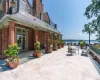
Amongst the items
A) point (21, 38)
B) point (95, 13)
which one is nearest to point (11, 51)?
point (21, 38)

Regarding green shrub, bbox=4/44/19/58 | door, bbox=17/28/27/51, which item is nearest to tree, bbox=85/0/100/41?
door, bbox=17/28/27/51

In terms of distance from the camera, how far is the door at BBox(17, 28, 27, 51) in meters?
13.6

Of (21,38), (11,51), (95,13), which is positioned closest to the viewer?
(11,51)

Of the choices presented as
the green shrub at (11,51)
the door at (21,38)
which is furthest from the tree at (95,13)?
the green shrub at (11,51)

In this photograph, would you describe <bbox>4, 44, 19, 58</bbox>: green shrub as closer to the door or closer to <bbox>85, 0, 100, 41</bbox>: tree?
the door

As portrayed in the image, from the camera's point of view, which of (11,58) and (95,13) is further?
(95,13)

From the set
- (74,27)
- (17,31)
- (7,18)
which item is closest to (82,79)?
(7,18)

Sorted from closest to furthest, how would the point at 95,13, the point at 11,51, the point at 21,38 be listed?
1. the point at 11,51
2. the point at 21,38
3. the point at 95,13

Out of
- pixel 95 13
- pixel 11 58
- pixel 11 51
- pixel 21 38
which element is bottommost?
pixel 11 58

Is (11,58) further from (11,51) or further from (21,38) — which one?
(21,38)

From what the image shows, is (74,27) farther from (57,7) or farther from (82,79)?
(82,79)

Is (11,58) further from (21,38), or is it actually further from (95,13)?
(95,13)

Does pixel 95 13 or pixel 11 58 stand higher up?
pixel 95 13

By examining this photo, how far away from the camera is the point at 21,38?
14164 millimetres
